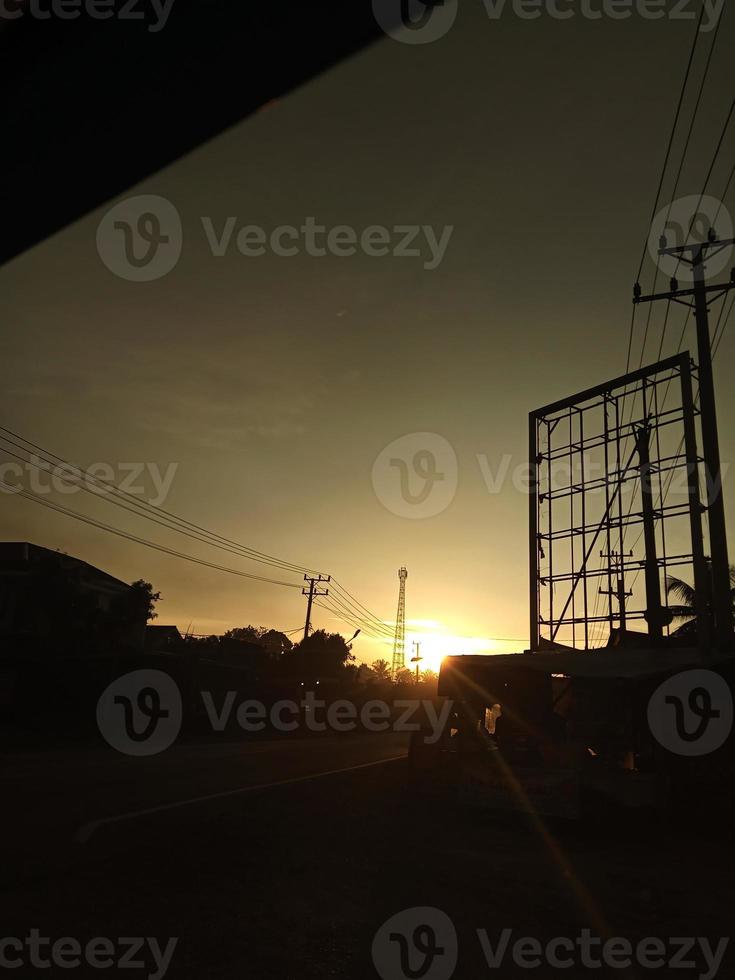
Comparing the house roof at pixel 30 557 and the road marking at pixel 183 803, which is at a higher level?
the house roof at pixel 30 557

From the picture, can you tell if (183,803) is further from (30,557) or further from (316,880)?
(30,557)

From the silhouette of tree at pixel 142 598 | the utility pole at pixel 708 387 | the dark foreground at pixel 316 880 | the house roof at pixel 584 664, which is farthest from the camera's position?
the silhouette of tree at pixel 142 598

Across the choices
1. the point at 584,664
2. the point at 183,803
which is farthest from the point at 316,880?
the point at 584,664

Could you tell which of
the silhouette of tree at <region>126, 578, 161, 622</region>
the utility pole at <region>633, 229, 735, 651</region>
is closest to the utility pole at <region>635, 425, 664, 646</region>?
the utility pole at <region>633, 229, 735, 651</region>

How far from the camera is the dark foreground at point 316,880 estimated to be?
4.97 meters

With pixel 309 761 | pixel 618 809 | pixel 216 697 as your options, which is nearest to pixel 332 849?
pixel 618 809

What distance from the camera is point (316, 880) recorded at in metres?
6.85

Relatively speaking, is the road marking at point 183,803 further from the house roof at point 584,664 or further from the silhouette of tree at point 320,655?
the silhouette of tree at point 320,655

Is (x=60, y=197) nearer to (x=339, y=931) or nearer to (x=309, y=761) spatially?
(x=339, y=931)

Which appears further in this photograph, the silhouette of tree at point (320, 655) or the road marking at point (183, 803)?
the silhouette of tree at point (320, 655)

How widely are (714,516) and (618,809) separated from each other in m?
9.31

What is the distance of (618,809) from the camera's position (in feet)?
36.2

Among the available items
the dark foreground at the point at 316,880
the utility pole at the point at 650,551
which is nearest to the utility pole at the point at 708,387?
the utility pole at the point at 650,551

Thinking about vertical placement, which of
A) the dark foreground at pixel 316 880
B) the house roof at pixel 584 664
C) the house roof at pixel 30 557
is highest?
the house roof at pixel 30 557
